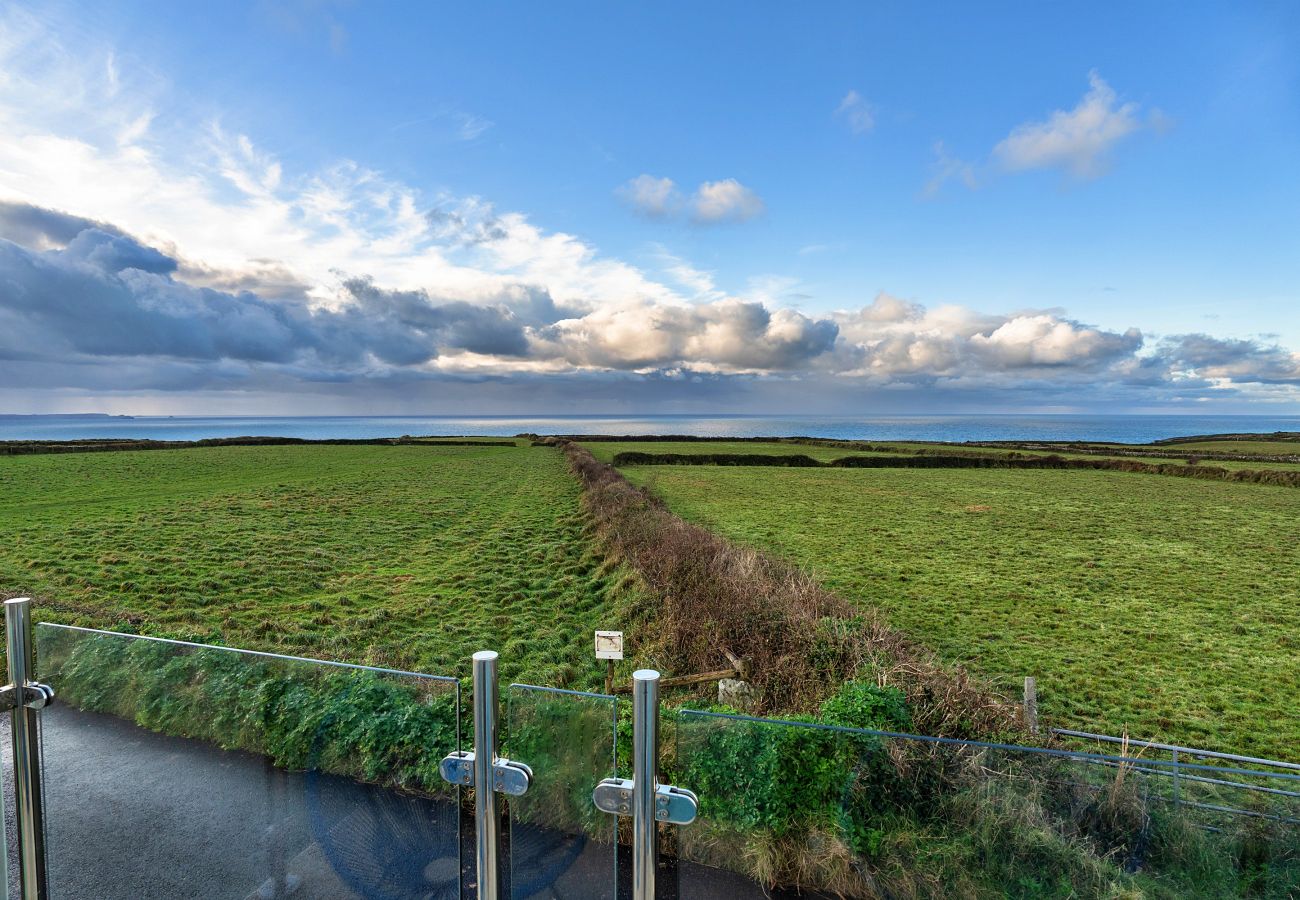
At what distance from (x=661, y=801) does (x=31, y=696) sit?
3411mm

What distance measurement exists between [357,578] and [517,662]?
25.2 feet

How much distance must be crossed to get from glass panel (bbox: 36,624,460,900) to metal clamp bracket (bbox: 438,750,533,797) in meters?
0.07

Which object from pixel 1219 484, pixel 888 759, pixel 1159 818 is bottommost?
pixel 1219 484

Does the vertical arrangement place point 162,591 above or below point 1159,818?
below

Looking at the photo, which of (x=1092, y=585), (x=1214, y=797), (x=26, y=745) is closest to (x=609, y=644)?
(x=26, y=745)

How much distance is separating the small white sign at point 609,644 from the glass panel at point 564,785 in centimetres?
298

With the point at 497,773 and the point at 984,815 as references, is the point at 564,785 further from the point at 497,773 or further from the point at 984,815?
the point at 984,815

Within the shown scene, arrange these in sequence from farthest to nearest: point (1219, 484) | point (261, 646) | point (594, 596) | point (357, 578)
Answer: point (1219, 484) < point (357, 578) < point (594, 596) < point (261, 646)

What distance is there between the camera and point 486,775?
2.39 metres

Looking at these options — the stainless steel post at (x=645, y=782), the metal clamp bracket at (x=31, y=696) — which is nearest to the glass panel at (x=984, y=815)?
the stainless steel post at (x=645, y=782)

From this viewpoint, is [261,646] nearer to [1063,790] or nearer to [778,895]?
[778,895]

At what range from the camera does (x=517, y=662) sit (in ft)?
35.7

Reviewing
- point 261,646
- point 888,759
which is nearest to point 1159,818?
point 888,759

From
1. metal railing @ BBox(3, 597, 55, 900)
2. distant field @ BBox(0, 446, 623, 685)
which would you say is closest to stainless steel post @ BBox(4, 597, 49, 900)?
metal railing @ BBox(3, 597, 55, 900)
